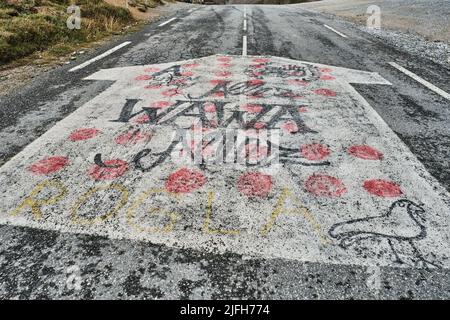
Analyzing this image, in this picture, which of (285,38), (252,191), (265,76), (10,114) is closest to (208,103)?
(265,76)

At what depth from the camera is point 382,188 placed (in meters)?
3.01

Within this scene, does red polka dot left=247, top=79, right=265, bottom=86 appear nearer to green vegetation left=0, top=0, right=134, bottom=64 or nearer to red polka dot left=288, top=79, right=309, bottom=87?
red polka dot left=288, top=79, right=309, bottom=87

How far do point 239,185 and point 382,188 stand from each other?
1.28 meters

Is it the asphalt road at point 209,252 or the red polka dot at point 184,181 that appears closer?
the asphalt road at point 209,252

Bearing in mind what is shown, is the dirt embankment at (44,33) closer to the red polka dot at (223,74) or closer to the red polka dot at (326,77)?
the red polka dot at (223,74)

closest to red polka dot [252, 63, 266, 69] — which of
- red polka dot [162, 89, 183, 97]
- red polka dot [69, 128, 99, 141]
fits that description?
red polka dot [162, 89, 183, 97]

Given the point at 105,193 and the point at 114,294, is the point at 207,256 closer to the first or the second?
the point at 114,294

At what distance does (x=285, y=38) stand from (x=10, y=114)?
732cm

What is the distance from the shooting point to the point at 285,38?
946cm

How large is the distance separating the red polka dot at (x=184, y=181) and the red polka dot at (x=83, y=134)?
134 centimetres

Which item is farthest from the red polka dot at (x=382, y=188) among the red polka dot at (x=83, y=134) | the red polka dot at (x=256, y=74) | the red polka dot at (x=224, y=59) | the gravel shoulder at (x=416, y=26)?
the gravel shoulder at (x=416, y=26)

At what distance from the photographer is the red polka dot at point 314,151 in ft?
11.4

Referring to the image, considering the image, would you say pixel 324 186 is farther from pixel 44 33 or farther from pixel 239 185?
pixel 44 33

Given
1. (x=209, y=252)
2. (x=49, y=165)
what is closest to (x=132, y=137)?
(x=49, y=165)
